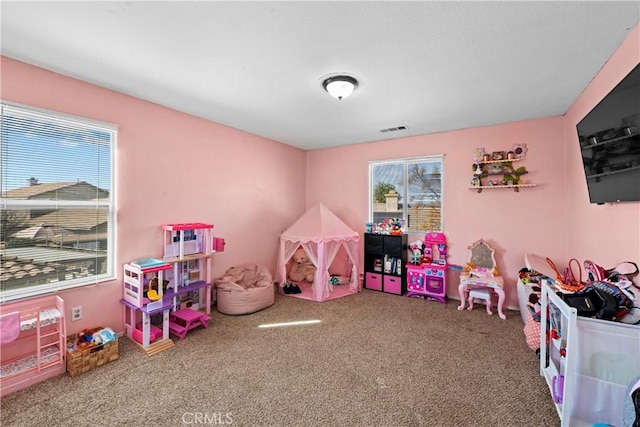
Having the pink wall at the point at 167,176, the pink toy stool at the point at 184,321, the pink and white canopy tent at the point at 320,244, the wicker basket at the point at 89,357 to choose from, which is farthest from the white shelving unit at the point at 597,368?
the pink wall at the point at 167,176

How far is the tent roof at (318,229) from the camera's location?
4059mm

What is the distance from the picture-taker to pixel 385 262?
4.42m

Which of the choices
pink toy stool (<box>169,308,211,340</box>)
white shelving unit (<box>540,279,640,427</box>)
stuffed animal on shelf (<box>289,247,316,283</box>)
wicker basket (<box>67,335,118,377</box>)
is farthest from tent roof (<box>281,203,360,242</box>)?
white shelving unit (<box>540,279,640,427</box>)

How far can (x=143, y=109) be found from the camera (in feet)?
9.66

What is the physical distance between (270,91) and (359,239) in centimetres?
298

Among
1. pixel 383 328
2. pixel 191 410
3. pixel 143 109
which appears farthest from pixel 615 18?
pixel 143 109

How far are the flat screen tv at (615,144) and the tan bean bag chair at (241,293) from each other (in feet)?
11.7

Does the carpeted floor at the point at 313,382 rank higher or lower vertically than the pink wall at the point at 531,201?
lower

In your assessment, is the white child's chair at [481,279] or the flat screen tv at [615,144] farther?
the white child's chair at [481,279]

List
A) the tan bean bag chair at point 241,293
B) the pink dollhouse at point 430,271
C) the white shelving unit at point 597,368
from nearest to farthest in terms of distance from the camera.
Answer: the white shelving unit at point 597,368 → the tan bean bag chair at point 241,293 → the pink dollhouse at point 430,271

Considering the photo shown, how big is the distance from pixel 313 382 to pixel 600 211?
115 inches

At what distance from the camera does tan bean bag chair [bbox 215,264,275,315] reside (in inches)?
133

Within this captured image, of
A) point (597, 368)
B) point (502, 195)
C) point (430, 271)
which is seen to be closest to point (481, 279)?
point (430, 271)

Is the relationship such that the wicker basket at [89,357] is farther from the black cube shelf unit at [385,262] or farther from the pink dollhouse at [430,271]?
the pink dollhouse at [430,271]
